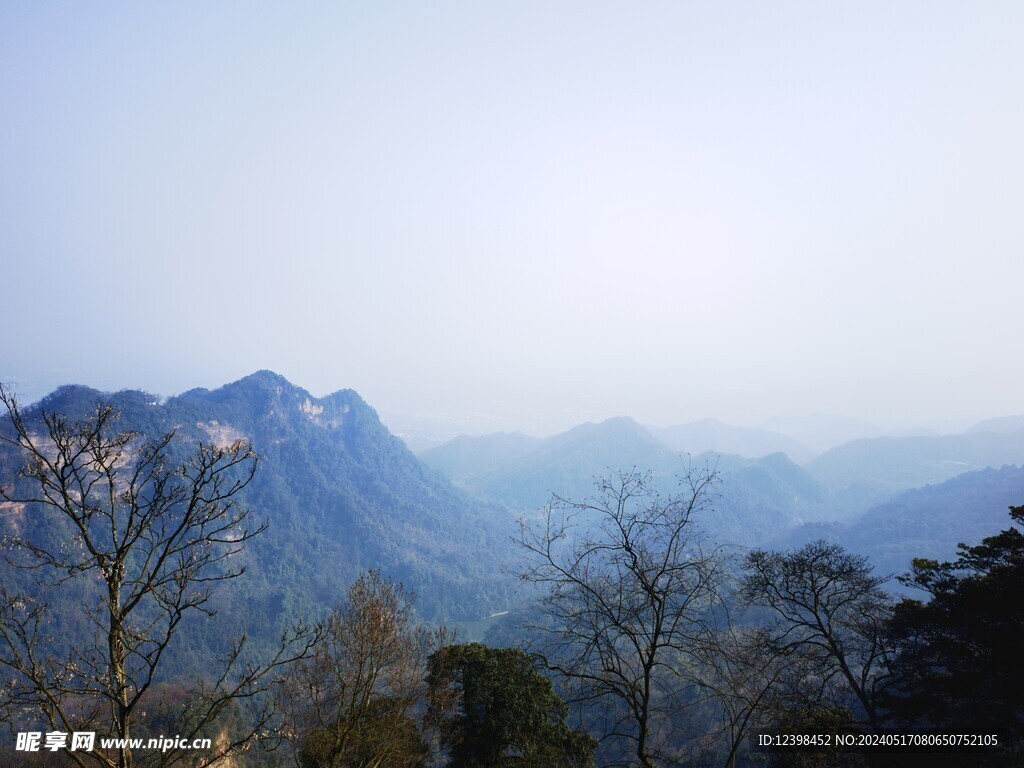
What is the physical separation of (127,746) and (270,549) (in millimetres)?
139374

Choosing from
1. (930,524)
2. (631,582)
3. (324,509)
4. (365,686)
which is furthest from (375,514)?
(631,582)

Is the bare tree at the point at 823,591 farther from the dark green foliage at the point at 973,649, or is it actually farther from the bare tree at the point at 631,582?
the bare tree at the point at 631,582

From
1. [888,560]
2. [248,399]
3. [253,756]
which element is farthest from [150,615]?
[888,560]

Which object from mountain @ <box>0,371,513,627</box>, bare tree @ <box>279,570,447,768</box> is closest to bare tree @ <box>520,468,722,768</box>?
bare tree @ <box>279,570,447,768</box>

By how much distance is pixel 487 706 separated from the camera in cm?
1599

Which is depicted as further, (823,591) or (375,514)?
(375,514)

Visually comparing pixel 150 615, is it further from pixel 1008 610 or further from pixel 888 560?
pixel 888 560

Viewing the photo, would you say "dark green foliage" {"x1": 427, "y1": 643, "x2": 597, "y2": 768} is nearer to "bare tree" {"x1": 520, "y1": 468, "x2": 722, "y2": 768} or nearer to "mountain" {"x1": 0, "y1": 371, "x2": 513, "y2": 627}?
"bare tree" {"x1": 520, "y1": 468, "x2": 722, "y2": 768}

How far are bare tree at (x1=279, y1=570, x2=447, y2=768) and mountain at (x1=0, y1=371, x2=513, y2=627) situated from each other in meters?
83.2

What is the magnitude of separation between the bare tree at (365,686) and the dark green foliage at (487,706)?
1.49m

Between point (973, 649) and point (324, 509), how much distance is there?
15889 centimetres

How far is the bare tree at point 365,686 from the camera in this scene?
34.8 ft

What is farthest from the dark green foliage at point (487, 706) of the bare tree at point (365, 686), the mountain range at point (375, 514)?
the mountain range at point (375, 514)

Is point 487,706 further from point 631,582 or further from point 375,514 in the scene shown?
point 375,514
